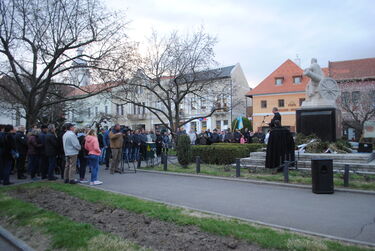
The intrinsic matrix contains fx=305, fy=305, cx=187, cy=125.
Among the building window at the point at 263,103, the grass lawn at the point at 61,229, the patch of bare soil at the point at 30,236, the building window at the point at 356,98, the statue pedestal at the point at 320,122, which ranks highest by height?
the building window at the point at 263,103

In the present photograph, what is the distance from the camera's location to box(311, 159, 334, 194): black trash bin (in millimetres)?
8148

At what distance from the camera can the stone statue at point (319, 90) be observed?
14.4m

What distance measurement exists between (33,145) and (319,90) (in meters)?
12.5

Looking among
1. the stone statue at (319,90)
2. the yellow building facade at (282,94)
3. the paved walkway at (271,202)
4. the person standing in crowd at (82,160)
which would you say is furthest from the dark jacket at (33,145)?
the yellow building facade at (282,94)

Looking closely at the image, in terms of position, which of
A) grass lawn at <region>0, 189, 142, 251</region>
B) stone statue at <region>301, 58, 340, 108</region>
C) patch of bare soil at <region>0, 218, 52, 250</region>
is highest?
stone statue at <region>301, 58, 340, 108</region>

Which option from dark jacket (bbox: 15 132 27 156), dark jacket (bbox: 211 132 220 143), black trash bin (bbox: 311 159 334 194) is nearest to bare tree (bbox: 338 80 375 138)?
dark jacket (bbox: 211 132 220 143)

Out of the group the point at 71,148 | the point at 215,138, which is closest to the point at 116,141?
the point at 71,148

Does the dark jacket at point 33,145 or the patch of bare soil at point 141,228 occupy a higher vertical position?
the dark jacket at point 33,145

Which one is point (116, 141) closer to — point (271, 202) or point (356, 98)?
point (271, 202)

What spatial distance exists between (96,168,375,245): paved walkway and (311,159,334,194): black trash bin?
0.79 feet

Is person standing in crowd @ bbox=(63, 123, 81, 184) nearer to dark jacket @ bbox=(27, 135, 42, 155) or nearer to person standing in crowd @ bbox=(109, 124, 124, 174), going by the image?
dark jacket @ bbox=(27, 135, 42, 155)

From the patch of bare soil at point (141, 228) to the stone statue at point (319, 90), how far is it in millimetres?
11181

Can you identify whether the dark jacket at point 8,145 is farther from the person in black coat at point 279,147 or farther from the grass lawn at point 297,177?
the person in black coat at point 279,147

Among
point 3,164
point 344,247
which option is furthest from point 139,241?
point 3,164
